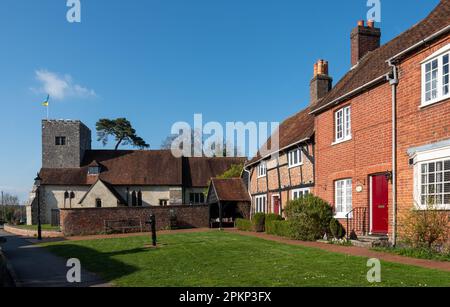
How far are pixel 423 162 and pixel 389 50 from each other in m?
6.51

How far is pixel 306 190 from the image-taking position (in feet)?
69.5

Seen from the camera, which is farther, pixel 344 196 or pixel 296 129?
pixel 296 129

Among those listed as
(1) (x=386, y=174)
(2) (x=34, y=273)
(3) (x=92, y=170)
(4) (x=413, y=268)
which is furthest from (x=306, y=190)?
(3) (x=92, y=170)

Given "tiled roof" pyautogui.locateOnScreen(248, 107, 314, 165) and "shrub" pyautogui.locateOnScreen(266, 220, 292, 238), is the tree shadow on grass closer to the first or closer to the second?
"shrub" pyautogui.locateOnScreen(266, 220, 292, 238)

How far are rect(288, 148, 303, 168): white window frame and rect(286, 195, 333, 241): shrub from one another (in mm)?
4377

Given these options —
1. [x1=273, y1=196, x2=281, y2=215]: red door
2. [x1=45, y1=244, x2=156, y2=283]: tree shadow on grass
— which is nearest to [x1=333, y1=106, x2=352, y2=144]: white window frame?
[x1=273, y1=196, x2=281, y2=215]: red door

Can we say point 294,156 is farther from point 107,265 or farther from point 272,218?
point 107,265

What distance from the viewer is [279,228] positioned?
2072 cm

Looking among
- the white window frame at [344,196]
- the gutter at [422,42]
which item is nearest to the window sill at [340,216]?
the white window frame at [344,196]

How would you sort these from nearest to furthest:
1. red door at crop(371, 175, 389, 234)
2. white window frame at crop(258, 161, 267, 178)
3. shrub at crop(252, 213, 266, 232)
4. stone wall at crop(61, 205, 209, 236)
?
red door at crop(371, 175, 389, 234) → shrub at crop(252, 213, 266, 232) → white window frame at crop(258, 161, 267, 178) → stone wall at crop(61, 205, 209, 236)

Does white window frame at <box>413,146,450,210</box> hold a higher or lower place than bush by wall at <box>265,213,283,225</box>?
Answer: higher

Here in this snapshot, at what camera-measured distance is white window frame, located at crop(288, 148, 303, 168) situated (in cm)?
2189

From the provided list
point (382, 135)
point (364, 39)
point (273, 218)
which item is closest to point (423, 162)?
point (382, 135)

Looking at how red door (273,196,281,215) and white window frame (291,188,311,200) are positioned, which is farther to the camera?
red door (273,196,281,215)
